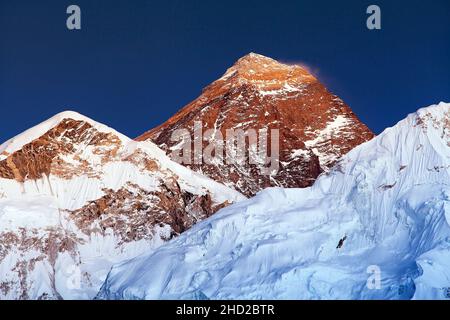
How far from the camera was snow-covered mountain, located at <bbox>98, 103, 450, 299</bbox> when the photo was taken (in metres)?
47.6

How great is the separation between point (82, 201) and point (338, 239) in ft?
329

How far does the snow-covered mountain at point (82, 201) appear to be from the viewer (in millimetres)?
130625

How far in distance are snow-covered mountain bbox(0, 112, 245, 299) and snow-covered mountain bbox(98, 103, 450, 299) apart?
74.8 m

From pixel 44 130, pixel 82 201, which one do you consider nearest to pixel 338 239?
pixel 82 201

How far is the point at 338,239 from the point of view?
52375 mm

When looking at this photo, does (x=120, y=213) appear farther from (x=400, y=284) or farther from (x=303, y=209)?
(x=400, y=284)

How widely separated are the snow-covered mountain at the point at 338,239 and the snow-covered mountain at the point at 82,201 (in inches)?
2944
